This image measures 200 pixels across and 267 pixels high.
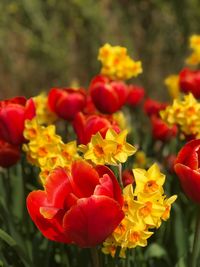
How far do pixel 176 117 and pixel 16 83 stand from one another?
420 cm

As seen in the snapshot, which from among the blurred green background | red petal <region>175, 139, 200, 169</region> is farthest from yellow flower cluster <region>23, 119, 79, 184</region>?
the blurred green background

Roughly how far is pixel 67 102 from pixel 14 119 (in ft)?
0.66

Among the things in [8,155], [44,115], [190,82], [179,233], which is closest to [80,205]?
[8,155]

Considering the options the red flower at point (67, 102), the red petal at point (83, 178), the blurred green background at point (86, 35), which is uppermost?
the red petal at point (83, 178)

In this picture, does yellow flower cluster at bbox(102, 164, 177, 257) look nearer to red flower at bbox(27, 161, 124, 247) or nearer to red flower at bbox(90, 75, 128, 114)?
red flower at bbox(27, 161, 124, 247)

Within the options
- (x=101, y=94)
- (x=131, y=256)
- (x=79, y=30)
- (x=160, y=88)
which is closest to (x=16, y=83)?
(x=79, y=30)

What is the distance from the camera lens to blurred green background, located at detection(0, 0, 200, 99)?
→ 4969mm

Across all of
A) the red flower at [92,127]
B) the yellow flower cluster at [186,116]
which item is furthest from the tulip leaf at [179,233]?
the red flower at [92,127]

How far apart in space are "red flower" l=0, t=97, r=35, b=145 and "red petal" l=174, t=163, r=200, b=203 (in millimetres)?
499

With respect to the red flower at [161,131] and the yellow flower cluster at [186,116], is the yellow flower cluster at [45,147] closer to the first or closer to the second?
the yellow flower cluster at [186,116]

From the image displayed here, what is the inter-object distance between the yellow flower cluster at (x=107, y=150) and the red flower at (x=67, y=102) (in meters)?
0.47

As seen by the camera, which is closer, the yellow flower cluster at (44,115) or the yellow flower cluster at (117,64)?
the yellow flower cluster at (44,115)

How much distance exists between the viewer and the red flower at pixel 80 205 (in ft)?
2.96

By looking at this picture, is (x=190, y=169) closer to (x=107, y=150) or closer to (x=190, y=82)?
(x=107, y=150)
